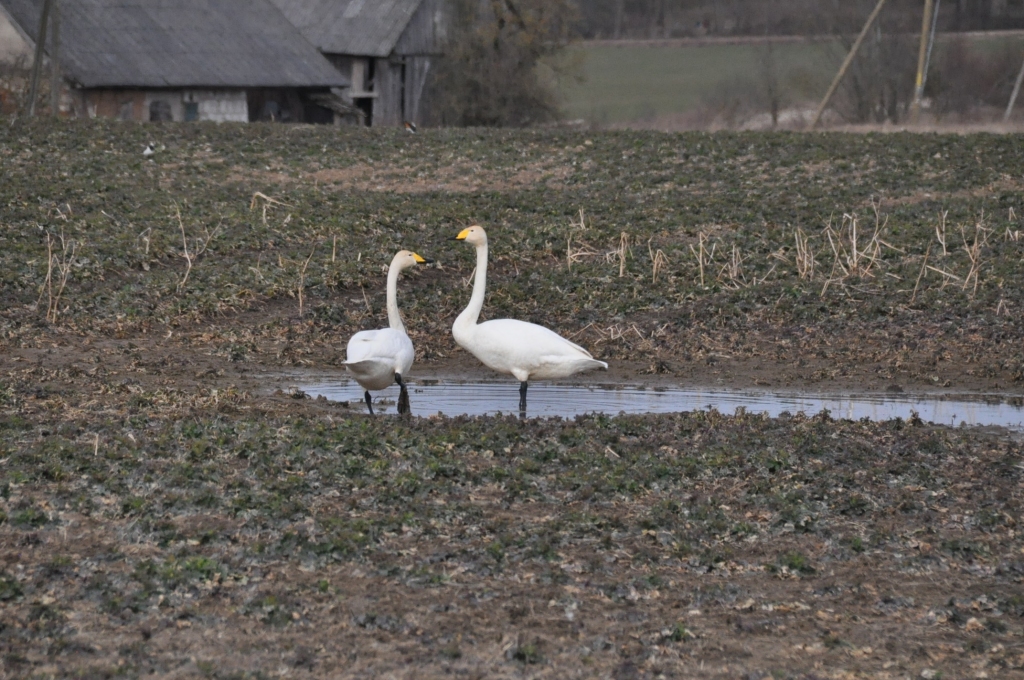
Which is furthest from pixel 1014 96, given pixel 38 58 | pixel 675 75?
pixel 38 58

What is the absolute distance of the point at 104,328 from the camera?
13.2m

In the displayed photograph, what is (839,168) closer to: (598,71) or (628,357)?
(628,357)

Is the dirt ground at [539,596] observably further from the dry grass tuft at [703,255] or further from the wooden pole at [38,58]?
the wooden pole at [38,58]

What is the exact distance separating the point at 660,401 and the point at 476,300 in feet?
5.68

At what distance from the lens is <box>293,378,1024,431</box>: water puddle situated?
1123cm

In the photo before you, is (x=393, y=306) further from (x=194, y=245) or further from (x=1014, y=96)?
(x=1014, y=96)

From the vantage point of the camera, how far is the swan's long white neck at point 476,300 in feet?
36.5

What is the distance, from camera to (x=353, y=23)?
157 ft

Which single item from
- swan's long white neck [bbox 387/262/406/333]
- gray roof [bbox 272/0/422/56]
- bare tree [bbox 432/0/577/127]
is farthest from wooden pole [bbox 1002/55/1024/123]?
swan's long white neck [bbox 387/262/406/333]

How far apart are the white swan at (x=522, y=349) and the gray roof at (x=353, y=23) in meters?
36.8

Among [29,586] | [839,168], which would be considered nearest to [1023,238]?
[839,168]

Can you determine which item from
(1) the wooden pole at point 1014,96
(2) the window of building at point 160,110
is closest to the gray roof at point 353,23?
(2) the window of building at point 160,110

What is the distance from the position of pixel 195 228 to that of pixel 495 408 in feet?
23.9

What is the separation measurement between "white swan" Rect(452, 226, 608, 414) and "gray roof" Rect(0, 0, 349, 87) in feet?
85.4
